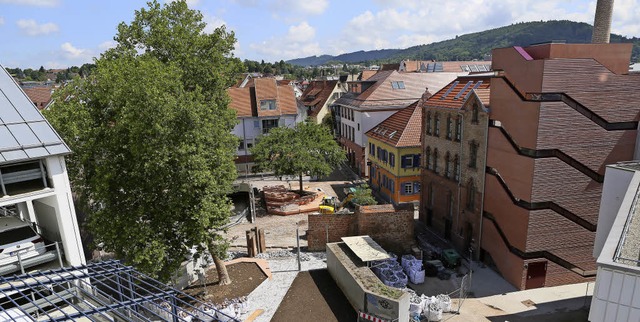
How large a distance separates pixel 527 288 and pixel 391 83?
26.6 meters

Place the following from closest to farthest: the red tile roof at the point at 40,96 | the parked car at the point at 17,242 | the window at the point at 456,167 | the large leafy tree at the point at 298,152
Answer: the parked car at the point at 17,242 < the window at the point at 456,167 < the large leafy tree at the point at 298,152 < the red tile roof at the point at 40,96

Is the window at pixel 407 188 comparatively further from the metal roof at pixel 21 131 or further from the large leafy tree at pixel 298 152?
the metal roof at pixel 21 131

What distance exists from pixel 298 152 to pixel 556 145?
2088 cm

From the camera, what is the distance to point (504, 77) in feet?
68.0

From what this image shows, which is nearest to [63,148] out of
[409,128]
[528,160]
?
[528,160]

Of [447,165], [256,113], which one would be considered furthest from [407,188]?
[256,113]

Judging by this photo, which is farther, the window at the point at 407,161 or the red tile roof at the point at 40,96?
the red tile roof at the point at 40,96

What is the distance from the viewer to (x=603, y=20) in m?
22.0

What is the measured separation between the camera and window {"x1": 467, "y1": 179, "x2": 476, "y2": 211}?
24.2 metres

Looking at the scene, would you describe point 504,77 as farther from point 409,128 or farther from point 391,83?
point 391,83

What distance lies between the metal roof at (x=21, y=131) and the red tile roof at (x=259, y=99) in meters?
33.8

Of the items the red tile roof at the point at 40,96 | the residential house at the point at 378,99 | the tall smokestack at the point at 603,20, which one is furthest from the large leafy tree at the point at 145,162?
the red tile roof at the point at 40,96

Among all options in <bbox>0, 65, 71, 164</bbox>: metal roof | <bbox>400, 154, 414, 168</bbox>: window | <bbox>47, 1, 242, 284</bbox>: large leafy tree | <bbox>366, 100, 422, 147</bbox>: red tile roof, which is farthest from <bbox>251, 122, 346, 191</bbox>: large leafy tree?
<bbox>0, 65, 71, 164</bbox>: metal roof

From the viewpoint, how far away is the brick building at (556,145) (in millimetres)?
18484
